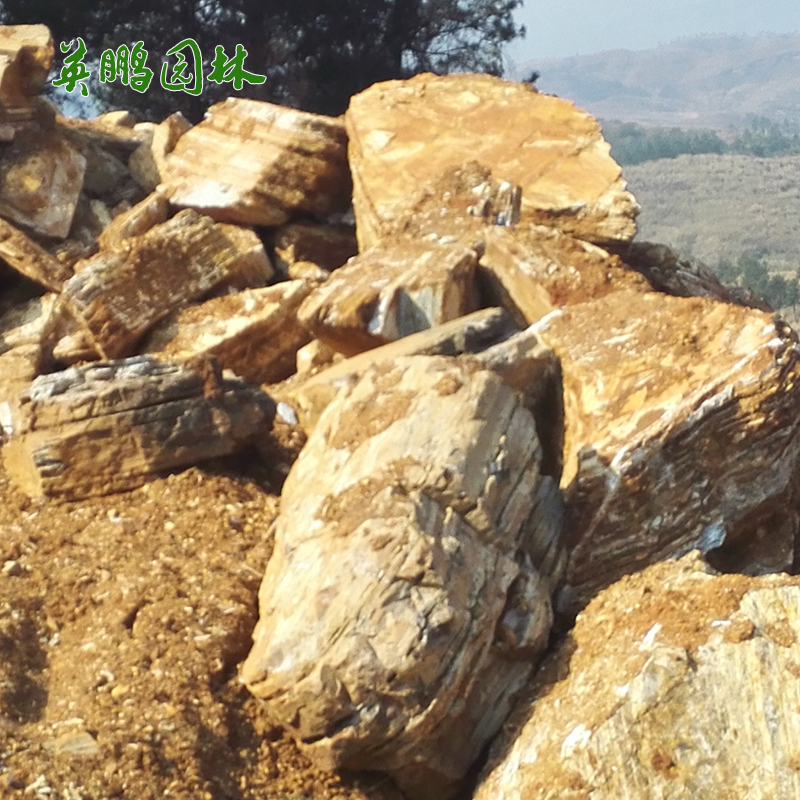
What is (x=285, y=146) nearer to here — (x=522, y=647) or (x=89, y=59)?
(x=522, y=647)

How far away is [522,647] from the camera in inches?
133

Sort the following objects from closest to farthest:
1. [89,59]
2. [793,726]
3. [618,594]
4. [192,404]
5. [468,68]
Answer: [793,726]
[618,594]
[192,404]
[89,59]
[468,68]

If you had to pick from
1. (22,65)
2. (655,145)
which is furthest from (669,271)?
(655,145)

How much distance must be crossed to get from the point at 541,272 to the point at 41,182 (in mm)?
3244

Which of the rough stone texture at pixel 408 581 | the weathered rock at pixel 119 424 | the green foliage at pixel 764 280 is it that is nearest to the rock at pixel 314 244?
the weathered rock at pixel 119 424

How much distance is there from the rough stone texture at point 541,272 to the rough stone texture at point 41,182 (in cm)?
276

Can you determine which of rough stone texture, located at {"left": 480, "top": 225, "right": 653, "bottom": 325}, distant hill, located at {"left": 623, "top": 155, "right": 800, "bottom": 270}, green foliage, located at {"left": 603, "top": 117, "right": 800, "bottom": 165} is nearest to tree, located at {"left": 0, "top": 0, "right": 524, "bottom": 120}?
rough stone texture, located at {"left": 480, "top": 225, "right": 653, "bottom": 325}

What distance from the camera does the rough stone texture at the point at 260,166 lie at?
20.2 ft

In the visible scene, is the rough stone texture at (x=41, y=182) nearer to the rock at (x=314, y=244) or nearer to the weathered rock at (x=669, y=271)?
the rock at (x=314, y=244)

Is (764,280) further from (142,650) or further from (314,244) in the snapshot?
(142,650)

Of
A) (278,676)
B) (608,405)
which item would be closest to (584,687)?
(278,676)

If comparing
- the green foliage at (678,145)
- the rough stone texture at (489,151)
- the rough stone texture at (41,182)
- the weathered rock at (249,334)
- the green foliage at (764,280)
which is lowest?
the green foliage at (678,145)

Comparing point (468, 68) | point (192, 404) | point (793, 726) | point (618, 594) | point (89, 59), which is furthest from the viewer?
point (468, 68)

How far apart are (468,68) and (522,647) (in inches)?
443
